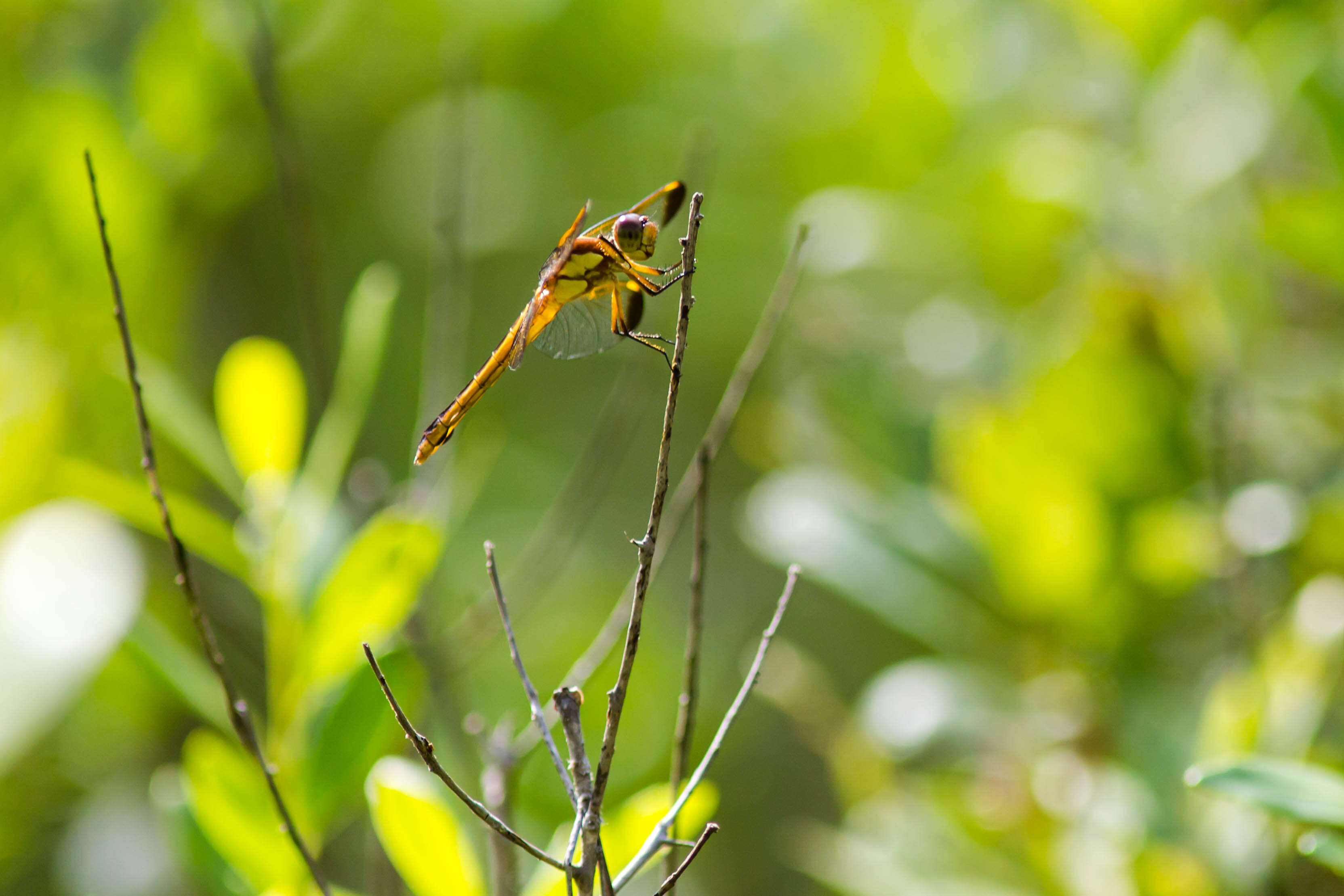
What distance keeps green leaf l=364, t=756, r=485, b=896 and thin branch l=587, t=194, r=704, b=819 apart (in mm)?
140

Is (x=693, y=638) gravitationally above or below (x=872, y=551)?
below

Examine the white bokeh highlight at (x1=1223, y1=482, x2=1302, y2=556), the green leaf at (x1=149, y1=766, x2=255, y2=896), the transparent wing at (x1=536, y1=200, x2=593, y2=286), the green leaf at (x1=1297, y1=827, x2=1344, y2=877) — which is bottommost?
the green leaf at (x1=149, y1=766, x2=255, y2=896)

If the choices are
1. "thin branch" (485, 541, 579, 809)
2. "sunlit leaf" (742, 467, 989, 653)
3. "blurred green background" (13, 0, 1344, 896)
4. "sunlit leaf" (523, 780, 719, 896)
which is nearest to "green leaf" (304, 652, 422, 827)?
"blurred green background" (13, 0, 1344, 896)

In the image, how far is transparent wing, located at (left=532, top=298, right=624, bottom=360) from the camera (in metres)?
0.40

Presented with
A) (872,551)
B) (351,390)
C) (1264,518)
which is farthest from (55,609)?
(1264,518)

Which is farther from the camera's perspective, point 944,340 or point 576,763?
point 944,340

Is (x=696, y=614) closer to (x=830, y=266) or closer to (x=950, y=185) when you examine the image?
(x=830, y=266)

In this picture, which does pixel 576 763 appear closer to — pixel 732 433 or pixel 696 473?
pixel 696 473

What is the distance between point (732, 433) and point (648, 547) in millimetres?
708

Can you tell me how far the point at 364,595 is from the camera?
47 cm

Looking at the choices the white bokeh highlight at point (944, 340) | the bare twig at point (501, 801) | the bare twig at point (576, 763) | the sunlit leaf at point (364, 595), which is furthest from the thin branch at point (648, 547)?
the white bokeh highlight at point (944, 340)

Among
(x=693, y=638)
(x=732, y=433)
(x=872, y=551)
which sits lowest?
(x=693, y=638)

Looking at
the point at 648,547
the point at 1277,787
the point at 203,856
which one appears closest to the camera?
the point at 648,547

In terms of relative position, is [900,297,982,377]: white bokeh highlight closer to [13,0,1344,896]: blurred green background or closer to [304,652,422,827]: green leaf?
[13,0,1344,896]: blurred green background
